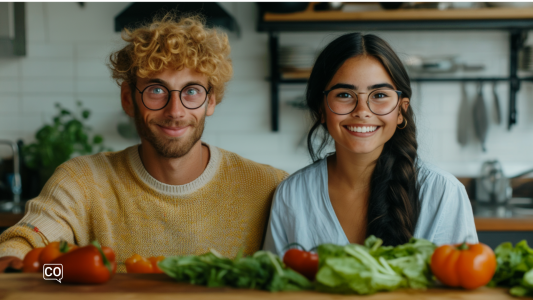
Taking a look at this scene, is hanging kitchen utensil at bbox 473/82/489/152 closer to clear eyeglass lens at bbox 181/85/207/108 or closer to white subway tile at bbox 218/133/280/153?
white subway tile at bbox 218/133/280/153

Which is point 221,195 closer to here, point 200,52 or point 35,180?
point 200,52

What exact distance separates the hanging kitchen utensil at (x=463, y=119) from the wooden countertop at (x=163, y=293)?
234cm

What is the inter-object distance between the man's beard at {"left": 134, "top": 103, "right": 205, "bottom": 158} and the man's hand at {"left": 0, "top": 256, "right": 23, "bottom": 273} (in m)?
0.54

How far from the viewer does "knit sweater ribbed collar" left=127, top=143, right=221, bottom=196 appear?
160 centimetres

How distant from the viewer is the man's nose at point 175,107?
4.86 ft

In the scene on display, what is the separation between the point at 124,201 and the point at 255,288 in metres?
0.85

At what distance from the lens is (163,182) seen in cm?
163

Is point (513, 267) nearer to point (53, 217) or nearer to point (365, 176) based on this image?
point (365, 176)

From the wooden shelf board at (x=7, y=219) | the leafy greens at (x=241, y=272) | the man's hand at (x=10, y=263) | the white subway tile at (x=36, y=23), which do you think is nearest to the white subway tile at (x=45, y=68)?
the white subway tile at (x=36, y=23)

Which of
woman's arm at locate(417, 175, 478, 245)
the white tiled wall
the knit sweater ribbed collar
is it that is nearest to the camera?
woman's arm at locate(417, 175, 478, 245)

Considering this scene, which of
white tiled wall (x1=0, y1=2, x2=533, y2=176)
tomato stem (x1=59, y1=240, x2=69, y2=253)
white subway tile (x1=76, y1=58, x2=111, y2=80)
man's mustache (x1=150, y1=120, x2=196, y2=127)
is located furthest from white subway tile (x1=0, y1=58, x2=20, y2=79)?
tomato stem (x1=59, y1=240, x2=69, y2=253)

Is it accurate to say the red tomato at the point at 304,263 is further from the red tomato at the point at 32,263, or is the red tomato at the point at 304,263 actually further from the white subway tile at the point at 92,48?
the white subway tile at the point at 92,48

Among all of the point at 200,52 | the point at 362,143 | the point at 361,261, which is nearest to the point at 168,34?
the point at 200,52

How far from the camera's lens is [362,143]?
137 cm
